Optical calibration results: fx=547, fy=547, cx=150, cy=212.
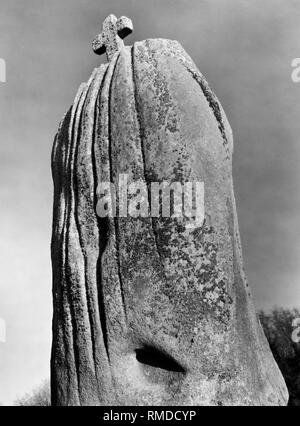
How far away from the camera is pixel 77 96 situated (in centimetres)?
468

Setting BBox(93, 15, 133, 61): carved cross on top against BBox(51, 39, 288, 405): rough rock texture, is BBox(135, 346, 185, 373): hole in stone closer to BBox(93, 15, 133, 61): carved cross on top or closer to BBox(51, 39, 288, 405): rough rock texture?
BBox(51, 39, 288, 405): rough rock texture

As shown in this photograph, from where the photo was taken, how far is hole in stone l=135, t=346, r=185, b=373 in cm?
A: 364

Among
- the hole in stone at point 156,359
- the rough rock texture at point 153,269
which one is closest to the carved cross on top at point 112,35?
the rough rock texture at point 153,269

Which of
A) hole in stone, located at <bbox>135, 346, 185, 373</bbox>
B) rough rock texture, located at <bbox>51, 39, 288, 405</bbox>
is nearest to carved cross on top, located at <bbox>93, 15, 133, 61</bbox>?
rough rock texture, located at <bbox>51, 39, 288, 405</bbox>

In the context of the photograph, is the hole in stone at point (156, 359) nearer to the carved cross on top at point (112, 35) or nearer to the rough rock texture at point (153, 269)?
the rough rock texture at point (153, 269)

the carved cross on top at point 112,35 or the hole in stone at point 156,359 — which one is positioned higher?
the carved cross on top at point 112,35

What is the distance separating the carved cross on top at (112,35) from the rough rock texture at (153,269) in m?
0.77

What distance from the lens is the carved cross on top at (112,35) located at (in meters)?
5.13

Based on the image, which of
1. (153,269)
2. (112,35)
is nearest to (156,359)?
(153,269)

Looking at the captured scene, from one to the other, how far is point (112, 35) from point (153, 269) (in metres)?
2.52

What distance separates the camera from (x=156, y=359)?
3.73 m

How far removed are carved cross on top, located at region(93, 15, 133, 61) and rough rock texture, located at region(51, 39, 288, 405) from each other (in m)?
0.77

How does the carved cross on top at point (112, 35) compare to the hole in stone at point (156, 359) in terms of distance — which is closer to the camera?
the hole in stone at point (156, 359)
